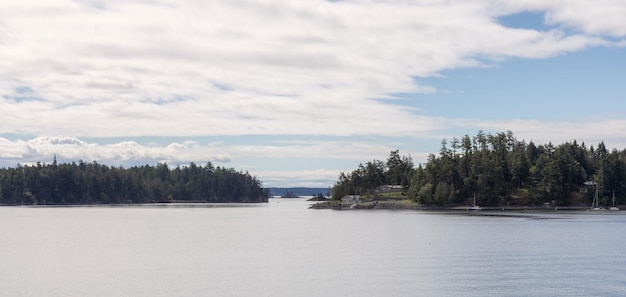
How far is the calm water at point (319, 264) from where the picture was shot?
57.7 meters

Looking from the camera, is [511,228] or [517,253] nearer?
[517,253]

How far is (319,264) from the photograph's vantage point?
73.6m

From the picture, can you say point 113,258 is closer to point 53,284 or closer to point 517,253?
point 53,284

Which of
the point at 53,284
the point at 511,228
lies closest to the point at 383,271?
the point at 53,284

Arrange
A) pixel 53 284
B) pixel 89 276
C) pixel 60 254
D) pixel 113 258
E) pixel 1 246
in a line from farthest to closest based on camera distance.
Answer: pixel 1 246 < pixel 60 254 < pixel 113 258 < pixel 89 276 < pixel 53 284

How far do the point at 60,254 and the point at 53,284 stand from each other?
1077 inches

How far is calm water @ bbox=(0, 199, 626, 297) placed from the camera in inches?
2270

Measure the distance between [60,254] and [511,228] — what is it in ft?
264

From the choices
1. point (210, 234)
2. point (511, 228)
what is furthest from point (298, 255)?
point (511, 228)

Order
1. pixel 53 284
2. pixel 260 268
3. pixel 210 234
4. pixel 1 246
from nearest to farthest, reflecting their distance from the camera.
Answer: pixel 53 284 → pixel 260 268 → pixel 1 246 → pixel 210 234

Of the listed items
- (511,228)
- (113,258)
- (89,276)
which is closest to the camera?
(89,276)

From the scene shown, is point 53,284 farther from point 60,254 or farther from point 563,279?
point 563,279

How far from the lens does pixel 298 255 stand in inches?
3268

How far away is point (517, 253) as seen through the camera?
84125 mm
